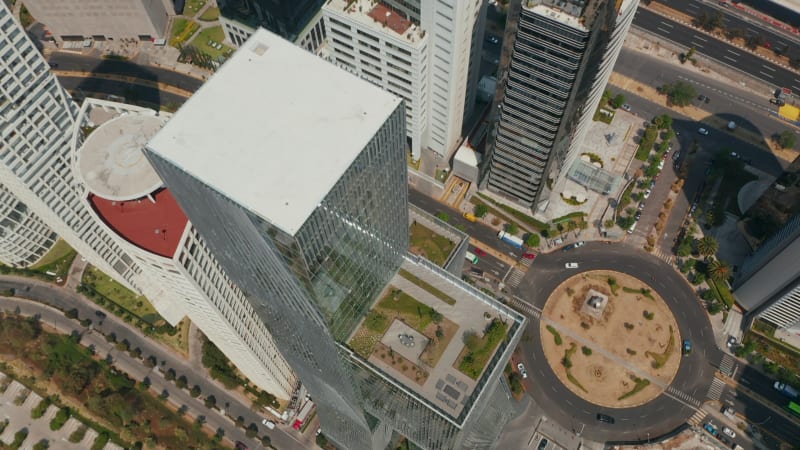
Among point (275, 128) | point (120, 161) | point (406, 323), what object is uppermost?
point (275, 128)

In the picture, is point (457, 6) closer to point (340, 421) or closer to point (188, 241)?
point (188, 241)

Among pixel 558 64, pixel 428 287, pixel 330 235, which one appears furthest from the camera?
pixel 558 64

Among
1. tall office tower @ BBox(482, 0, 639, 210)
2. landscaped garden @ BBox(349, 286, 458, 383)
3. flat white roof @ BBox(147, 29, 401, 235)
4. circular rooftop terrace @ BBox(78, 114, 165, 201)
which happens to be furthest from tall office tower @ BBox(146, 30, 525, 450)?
tall office tower @ BBox(482, 0, 639, 210)

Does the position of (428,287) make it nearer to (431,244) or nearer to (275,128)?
(431,244)

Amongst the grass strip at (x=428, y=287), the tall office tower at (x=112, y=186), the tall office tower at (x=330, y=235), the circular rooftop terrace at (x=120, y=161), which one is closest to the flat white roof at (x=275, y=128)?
the tall office tower at (x=330, y=235)

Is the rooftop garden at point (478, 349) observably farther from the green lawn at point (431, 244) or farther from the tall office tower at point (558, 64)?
the tall office tower at point (558, 64)

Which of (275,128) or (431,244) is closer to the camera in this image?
(275,128)

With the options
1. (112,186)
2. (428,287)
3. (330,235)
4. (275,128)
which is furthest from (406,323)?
(112,186)

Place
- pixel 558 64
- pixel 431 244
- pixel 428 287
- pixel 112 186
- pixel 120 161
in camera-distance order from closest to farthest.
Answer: pixel 112 186 < pixel 120 161 < pixel 428 287 < pixel 558 64 < pixel 431 244
